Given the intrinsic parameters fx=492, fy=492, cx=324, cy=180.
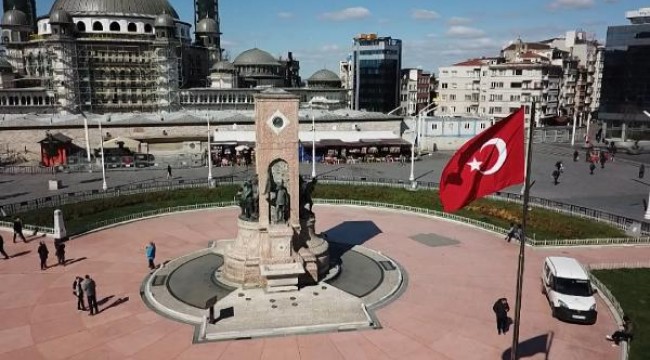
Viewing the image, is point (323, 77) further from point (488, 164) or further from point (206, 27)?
point (488, 164)

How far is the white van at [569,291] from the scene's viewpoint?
53.1 feet

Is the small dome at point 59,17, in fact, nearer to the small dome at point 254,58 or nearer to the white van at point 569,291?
the small dome at point 254,58

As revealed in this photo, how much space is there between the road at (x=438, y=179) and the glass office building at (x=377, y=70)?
196ft

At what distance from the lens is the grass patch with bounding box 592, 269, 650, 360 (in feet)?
48.7

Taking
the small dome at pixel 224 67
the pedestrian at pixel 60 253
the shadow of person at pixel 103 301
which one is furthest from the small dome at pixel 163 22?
the shadow of person at pixel 103 301

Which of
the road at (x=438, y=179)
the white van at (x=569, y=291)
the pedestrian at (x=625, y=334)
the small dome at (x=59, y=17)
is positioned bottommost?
the pedestrian at (x=625, y=334)

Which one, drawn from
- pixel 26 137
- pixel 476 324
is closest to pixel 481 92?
pixel 26 137

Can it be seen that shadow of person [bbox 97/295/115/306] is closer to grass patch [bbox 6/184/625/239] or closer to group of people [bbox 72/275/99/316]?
group of people [bbox 72/275/99/316]

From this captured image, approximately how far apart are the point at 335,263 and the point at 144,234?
36.3ft

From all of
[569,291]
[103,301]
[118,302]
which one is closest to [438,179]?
[569,291]

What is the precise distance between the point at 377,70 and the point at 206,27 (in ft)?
125

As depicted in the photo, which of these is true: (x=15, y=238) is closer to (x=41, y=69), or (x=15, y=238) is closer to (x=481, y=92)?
(x=41, y=69)

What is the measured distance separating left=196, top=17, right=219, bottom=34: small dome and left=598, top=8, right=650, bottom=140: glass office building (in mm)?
67285

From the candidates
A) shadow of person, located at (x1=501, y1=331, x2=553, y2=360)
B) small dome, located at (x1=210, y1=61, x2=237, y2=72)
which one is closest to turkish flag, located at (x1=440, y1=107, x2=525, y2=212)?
shadow of person, located at (x1=501, y1=331, x2=553, y2=360)
